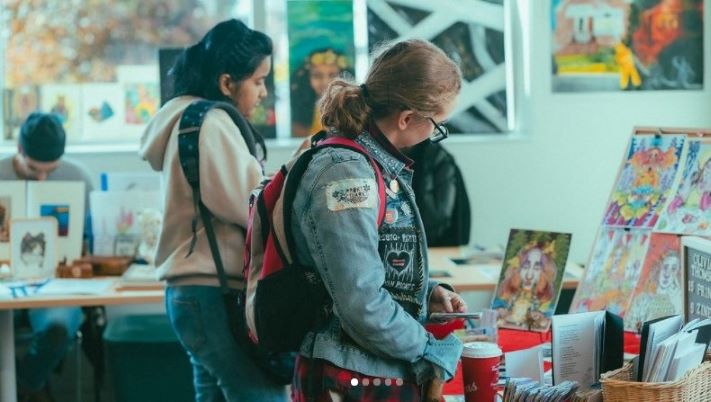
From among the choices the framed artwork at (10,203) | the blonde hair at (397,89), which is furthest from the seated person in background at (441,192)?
the blonde hair at (397,89)

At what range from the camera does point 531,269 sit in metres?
2.62

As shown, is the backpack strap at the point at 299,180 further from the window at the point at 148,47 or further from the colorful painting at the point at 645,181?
the window at the point at 148,47

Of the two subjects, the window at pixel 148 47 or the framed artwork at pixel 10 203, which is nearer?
the framed artwork at pixel 10 203

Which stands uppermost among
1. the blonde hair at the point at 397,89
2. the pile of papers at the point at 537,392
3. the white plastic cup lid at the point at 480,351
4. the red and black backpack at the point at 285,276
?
the blonde hair at the point at 397,89

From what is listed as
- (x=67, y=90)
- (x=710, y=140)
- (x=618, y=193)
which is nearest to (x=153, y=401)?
(x=67, y=90)

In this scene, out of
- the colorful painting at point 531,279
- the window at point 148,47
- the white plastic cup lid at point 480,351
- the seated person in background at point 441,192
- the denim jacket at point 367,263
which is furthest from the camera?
the window at point 148,47

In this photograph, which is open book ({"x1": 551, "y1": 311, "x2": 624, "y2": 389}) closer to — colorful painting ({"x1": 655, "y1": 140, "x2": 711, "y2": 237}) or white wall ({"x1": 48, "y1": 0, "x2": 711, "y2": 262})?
colorful painting ({"x1": 655, "y1": 140, "x2": 711, "y2": 237})

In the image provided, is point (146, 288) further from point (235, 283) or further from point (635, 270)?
point (635, 270)

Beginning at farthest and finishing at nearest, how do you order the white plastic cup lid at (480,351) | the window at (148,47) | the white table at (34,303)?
the window at (148,47) → the white table at (34,303) → the white plastic cup lid at (480,351)

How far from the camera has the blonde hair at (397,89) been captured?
1673mm

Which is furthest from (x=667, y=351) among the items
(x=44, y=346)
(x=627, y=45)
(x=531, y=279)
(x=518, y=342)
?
(x=627, y=45)

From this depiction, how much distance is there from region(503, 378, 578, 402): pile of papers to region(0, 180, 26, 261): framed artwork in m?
2.64

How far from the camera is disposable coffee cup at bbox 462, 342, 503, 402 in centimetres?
179

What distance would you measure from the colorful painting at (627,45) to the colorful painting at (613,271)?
9.07ft
